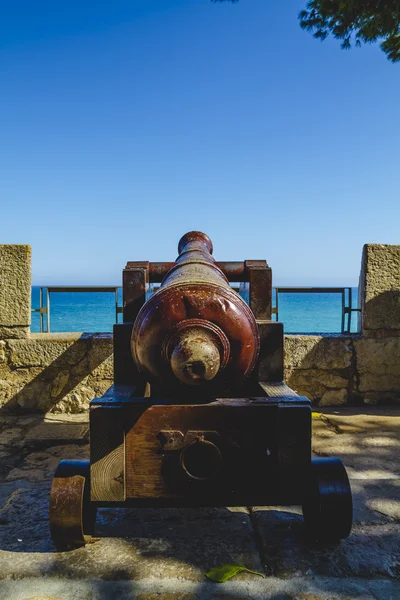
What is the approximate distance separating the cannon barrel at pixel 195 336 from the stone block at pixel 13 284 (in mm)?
2995

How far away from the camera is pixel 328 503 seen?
2225mm

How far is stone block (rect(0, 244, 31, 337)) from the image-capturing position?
476cm

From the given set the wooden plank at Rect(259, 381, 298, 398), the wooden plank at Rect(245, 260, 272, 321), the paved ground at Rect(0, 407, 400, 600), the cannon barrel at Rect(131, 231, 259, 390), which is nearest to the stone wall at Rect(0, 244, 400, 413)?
the wooden plank at Rect(245, 260, 272, 321)

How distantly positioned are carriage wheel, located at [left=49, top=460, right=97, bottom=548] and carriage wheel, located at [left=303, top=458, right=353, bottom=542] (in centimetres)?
107

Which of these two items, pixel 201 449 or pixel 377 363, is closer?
pixel 201 449

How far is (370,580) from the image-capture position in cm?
196

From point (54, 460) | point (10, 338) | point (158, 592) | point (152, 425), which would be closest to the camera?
point (158, 592)

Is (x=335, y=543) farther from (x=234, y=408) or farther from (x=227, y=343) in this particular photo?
(x=227, y=343)

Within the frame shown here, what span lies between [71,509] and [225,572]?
2.48 feet

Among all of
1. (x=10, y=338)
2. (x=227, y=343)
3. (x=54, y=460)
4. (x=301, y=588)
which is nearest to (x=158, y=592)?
(x=301, y=588)

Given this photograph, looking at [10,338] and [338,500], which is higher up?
[10,338]

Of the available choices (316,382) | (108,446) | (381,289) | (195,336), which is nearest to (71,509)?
(108,446)

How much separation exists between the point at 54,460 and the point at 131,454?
5.28 ft

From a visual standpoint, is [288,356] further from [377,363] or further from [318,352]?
[377,363]
